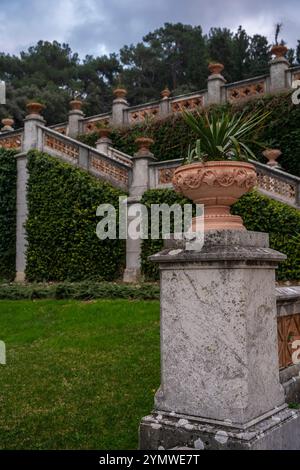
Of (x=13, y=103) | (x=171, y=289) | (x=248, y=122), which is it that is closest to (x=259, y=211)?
(x=248, y=122)

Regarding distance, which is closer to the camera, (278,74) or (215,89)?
(278,74)

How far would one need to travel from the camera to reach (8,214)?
15.6 metres

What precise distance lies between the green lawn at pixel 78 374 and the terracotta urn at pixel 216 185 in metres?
2.04

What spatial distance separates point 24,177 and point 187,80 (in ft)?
93.1

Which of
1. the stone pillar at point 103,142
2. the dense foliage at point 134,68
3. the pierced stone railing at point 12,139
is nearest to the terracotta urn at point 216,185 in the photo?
the pierced stone railing at point 12,139

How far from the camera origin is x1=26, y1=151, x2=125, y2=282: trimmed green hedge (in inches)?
532

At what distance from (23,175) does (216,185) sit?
12.6 meters

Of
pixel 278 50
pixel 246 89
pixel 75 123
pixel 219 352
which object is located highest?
pixel 278 50

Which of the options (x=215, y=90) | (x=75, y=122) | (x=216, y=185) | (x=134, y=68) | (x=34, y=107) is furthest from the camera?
(x=134, y=68)

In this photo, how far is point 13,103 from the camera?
36.7 m

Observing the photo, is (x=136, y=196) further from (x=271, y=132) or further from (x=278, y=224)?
(x=271, y=132)

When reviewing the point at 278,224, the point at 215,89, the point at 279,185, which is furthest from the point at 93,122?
the point at 278,224

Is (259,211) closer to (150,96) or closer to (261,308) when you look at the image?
(261,308)

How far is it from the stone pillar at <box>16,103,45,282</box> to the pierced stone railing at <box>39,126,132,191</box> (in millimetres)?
268
